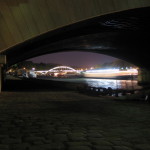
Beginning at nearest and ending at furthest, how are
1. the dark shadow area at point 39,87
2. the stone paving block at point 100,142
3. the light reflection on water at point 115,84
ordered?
the stone paving block at point 100,142 < the dark shadow area at point 39,87 < the light reflection on water at point 115,84

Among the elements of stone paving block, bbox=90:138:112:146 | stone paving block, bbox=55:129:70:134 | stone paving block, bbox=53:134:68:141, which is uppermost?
stone paving block, bbox=55:129:70:134

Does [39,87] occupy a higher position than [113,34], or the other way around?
[113,34]

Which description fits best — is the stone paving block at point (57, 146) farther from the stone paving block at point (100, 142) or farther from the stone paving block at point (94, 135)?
the stone paving block at point (94, 135)

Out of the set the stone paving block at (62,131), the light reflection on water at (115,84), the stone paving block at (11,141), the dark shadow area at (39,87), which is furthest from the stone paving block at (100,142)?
the light reflection on water at (115,84)

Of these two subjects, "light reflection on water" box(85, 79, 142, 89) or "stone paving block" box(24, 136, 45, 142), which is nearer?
"stone paving block" box(24, 136, 45, 142)

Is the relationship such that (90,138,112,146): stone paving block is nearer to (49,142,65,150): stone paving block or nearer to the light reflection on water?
(49,142,65,150): stone paving block

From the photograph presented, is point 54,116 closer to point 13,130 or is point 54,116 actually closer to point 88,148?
point 13,130

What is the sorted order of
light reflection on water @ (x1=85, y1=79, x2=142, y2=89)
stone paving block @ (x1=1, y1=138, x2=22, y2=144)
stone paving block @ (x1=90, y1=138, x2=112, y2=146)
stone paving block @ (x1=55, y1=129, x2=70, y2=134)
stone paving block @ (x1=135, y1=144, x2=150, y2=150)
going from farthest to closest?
light reflection on water @ (x1=85, y1=79, x2=142, y2=89), stone paving block @ (x1=55, y1=129, x2=70, y2=134), stone paving block @ (x1=1, y1=138, x2=22, y2=144), stone paving block @ (x1=90, y1=138, x2=112, y2=146), stone paving block @ (x1=135, y1=144, x2=150, y2=150)

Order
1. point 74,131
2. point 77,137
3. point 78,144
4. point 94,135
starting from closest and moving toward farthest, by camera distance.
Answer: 1. point 78,144
2. point 77,137
3. point 94,135
4. point 74,131

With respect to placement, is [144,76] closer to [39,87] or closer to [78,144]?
[39,87]

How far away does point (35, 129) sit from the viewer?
26.9 feet

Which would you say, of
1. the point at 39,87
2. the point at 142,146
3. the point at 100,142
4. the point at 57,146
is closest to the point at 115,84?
the point at 39,87

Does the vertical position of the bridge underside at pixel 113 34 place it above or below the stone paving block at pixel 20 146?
above

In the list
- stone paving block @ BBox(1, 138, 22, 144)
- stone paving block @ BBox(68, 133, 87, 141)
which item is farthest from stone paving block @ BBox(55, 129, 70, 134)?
stone paving block @ BBox(1, 138, 22, 144)
